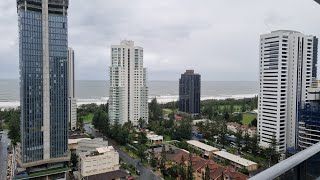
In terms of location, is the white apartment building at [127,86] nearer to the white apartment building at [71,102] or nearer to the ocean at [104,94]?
the white apartment building at [71,102]

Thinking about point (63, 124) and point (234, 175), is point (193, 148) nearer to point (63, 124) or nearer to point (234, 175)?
point (234, 175)

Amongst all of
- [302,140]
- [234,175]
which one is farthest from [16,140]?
[302,140]

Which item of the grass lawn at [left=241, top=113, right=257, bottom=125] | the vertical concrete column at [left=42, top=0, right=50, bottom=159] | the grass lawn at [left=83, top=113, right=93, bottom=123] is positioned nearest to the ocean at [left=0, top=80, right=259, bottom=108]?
the grass lawn at [left=83, top=113, right=93, bottom=123]

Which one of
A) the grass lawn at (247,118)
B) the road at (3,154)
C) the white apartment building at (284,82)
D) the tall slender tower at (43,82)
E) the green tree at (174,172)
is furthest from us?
the grass lawn at (247,118)

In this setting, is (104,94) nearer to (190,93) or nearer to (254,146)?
(190,93)

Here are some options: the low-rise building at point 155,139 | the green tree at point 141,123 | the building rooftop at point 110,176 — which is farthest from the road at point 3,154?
the green tree at point 141,123

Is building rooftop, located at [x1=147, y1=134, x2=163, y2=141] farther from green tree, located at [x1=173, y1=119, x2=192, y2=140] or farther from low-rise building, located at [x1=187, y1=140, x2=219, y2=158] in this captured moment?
low-rise building, located at [x1=187, y1=140, x2=219, y2=158]

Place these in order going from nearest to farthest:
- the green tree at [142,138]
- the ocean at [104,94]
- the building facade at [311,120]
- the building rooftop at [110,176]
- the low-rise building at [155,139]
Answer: the building rooftop at [110,176] → the building facade at [311,120] → the green tree at [142,138] → the low-rise building at [155,139] → the ocean at [104,94]
